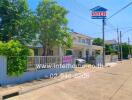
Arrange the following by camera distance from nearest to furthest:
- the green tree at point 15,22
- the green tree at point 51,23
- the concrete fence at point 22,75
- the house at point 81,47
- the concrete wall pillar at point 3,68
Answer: the concrete wall pillar at point 3,68
the concrete fence at point 22,75
the green tree at point 51,23
the green tree at point 15,22
the house at point 81,47

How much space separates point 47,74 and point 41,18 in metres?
6.23

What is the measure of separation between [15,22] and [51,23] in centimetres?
343

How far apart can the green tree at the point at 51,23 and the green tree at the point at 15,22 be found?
0.86 metres

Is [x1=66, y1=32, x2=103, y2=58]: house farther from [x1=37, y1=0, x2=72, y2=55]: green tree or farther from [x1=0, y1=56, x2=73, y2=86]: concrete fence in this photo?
[x1=0, y1=56, x2=73, y2=86]: concrete fence

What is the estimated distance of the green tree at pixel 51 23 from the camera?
23.7m

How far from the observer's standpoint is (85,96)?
11.8m

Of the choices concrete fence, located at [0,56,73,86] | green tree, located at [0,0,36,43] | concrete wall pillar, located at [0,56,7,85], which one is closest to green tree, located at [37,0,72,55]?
green tree, located at [0,0,36,43]

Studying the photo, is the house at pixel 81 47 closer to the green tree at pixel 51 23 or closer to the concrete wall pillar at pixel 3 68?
the green tree at pixel 51 23

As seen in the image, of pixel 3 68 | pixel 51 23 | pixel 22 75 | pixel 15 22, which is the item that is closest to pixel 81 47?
pixel 51 23

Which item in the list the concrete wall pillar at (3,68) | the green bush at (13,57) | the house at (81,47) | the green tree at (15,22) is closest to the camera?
the concrete wall pillar at (3,68)

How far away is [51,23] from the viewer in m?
23.6

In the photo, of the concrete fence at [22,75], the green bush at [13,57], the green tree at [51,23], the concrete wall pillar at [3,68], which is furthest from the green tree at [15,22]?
the concrete wall pillar at [3,68]

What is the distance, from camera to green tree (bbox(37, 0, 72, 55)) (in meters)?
23.7

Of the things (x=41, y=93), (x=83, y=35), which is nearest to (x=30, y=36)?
(x=41, y=93)
